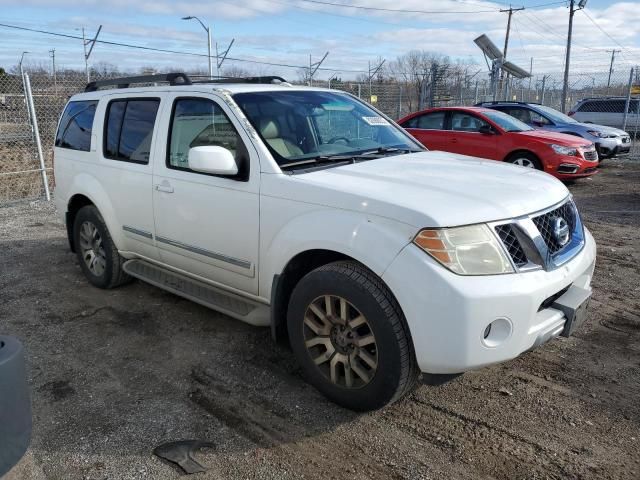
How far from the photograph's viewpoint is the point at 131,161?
446 cm

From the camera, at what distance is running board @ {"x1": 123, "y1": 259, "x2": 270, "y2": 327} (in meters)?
3.58

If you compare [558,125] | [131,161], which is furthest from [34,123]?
[558,125]

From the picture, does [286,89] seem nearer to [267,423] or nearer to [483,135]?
[267,423]

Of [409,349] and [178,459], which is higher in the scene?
[409,349]

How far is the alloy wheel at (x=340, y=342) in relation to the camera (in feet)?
9.52

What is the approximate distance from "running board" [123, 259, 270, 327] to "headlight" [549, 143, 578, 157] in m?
8.21

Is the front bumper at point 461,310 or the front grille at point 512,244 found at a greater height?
the front grille at point 512,244

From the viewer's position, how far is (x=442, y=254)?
8.50ft

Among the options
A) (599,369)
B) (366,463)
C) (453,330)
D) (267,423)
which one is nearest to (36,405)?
(267,423)

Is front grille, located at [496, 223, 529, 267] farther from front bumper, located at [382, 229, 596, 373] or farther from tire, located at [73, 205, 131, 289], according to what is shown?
tire, located at [73, 205, 131, 289]

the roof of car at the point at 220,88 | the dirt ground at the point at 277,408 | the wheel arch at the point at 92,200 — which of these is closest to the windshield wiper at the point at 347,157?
the roof of car at the point at 220,88

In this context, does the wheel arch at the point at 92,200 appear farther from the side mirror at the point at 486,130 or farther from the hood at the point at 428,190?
the side mirror at the point at 486,130

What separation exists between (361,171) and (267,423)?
63.4 inches

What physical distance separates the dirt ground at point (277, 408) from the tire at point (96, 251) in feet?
1.49
